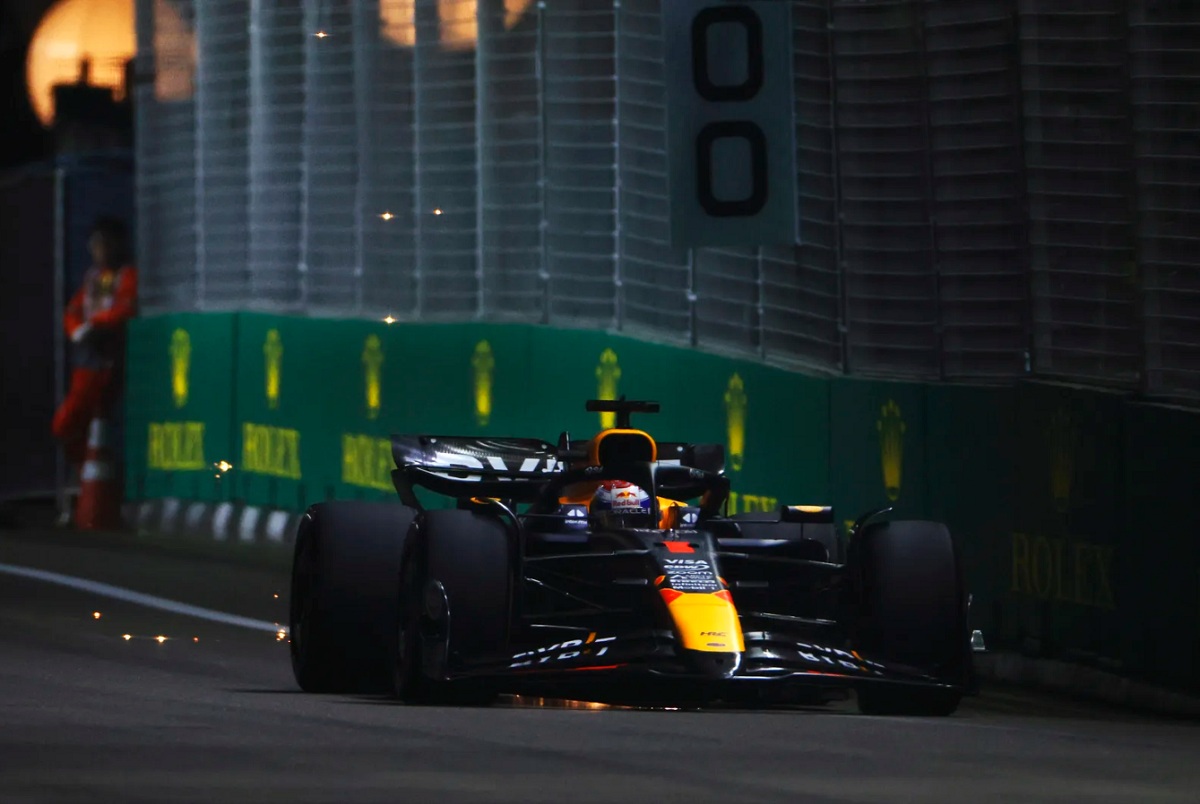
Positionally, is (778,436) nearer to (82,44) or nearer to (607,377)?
(607,377)

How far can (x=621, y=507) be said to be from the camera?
12055 millimetres

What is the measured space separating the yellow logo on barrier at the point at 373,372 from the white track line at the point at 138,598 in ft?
10.3

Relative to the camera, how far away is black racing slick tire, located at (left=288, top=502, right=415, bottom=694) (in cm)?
1207

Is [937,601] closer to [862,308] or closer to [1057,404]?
[1057,404]

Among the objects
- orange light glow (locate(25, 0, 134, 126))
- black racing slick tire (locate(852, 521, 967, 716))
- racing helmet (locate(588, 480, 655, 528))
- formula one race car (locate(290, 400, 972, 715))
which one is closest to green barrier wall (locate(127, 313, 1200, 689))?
formula one race car (locate(290, 400, 972, 715))

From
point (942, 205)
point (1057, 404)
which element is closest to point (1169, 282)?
point (1057, 404)

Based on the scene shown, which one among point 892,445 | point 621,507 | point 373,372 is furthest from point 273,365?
point 621,507

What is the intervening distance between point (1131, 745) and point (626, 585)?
2.01m

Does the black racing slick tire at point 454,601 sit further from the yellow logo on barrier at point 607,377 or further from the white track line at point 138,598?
the yellow logo on barrier at point 607,377

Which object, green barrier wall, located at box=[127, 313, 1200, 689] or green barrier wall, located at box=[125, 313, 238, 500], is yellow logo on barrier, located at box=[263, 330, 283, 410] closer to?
green barrier wall, located at box=[127, 313, 1200, 689]

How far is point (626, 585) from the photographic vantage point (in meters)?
11.3

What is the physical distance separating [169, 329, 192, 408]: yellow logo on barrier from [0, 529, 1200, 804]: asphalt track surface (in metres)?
10.7

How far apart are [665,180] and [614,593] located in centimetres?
726

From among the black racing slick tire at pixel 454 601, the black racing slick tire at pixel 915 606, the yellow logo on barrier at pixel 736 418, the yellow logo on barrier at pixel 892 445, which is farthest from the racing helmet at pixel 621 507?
the yellow logo on barrier at pixel 736 418
